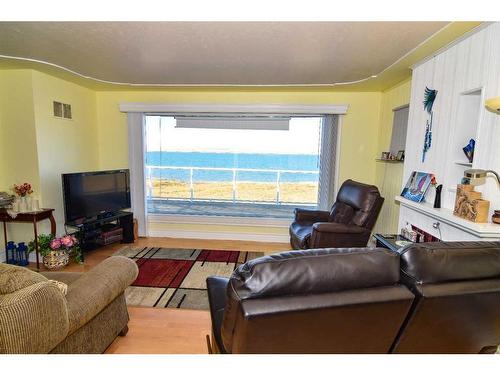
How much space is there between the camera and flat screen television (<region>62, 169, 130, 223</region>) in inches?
131

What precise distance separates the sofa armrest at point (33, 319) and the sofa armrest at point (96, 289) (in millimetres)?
89

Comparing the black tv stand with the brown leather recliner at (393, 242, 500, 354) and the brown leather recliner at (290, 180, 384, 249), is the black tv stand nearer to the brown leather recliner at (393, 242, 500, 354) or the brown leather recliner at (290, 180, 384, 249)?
the brown leather recliner at (290, 180, 384, 249)

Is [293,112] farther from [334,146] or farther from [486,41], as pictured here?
[486,41]

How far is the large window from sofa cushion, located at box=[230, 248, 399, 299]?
3235 millimetres

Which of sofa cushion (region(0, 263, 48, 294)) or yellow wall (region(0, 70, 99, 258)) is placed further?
yellow wall (region(0, 70, 99, 258))

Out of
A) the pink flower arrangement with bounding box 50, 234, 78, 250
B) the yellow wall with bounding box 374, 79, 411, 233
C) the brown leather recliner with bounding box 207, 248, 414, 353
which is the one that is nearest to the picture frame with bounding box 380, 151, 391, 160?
the yellow wall with bounding box 374, 79, 411, 233

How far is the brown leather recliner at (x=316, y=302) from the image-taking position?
98 cm

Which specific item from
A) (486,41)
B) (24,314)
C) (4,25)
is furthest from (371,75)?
(24,314)

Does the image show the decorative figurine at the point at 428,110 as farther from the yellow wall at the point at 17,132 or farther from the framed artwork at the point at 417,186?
the yellow wall at the point at 17,132

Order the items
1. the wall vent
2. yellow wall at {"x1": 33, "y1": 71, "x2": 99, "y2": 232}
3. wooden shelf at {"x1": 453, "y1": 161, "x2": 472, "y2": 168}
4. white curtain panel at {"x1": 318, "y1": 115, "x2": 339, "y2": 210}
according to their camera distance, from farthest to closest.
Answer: white curtain panel at {"x1": 318, "y1": 115, "x2": 339, "y2": 210} < the wall vent < yellow wall at {"x1": 33, "y1": 71, "x2": 99, "y2": 232} < wooden shelf at {"x1": 453, "y1": 161, "x2": 472, "y2": 168}

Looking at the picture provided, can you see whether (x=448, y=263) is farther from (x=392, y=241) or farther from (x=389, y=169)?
(x=389, y=169)

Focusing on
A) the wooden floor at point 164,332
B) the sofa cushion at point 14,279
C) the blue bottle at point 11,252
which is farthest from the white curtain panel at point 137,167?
the sofa cushion at point 14,279

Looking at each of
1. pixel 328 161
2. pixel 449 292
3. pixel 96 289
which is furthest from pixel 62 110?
pixel 449 292

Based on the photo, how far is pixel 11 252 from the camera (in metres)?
3.28
